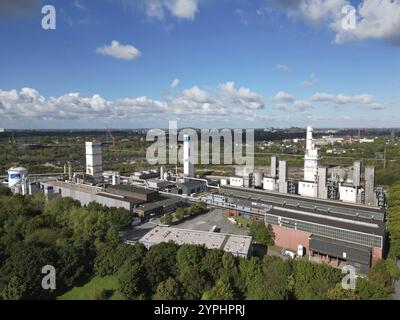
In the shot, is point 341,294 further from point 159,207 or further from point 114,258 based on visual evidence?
point 159,207

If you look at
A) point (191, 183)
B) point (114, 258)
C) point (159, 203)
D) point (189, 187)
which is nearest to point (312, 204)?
point (159, 203)

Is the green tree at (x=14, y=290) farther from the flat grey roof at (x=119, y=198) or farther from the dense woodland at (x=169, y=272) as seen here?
the flat grey roof at (x=119, y=198)

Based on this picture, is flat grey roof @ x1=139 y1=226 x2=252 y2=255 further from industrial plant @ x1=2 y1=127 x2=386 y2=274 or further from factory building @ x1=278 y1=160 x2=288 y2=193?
factory building @ x1=278 y1=160 x2=288 y2=193

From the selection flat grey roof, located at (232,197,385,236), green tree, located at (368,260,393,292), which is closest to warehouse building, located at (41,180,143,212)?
flat grey roof, located at (232,197,385,236)

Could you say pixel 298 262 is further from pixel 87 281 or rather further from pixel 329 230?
pixel 87 281

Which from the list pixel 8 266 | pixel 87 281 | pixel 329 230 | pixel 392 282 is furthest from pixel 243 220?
pixel 8 266

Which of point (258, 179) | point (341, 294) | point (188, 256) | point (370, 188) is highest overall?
point (370, 188)

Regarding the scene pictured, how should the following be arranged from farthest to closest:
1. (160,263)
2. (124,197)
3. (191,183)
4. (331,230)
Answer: (191,183) < (124,197) < (331,230) < (160,263)
